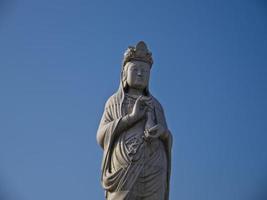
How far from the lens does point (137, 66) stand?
11.0 meters

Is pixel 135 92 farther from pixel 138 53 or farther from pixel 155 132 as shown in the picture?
pixel 155 132

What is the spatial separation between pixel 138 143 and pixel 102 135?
0.87 metres

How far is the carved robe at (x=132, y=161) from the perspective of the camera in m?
9.90

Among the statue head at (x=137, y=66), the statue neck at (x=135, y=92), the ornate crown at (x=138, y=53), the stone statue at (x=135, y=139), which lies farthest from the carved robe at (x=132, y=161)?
the ornate crown at (x=138, y=53)

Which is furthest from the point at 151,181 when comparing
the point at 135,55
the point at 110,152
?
the point at 135,55

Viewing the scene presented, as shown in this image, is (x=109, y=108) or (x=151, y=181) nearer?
(x=151, y=181)

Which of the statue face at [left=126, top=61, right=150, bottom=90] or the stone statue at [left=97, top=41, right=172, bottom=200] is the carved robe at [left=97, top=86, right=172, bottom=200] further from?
the statue face at [left=126, top=61, right=150, bottom=90]

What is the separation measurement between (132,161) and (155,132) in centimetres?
78

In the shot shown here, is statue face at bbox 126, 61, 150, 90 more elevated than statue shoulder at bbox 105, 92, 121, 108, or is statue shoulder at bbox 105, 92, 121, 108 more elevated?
statue face at bbox 126, 61, 150, 90

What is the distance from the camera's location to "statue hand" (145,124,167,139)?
10.2 m

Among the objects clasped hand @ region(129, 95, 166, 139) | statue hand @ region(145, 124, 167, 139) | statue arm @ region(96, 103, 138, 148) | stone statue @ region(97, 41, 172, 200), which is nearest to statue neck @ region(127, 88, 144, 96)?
stone statue @ region(97, 41, 172, 200)

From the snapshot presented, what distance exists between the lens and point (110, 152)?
10.4 meters

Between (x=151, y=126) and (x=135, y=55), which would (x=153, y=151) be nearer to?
(x=151, y=126)

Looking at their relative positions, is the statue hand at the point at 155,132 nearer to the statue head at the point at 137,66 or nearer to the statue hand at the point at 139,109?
the statue hand at the point at 139,109
